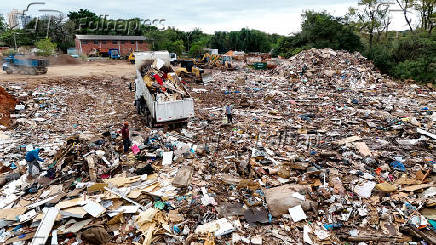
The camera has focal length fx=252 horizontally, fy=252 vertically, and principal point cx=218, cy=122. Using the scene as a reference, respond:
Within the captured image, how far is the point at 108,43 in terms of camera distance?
128ft

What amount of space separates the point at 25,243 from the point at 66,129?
593 cm

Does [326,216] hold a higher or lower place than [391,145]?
lower

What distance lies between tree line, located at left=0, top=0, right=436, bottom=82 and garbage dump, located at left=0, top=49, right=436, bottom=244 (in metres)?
10.6

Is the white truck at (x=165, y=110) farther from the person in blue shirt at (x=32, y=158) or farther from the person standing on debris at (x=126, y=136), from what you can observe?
the person in blue shirt at (x=32, y=158)

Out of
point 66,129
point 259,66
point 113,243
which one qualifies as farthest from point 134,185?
point 259,66

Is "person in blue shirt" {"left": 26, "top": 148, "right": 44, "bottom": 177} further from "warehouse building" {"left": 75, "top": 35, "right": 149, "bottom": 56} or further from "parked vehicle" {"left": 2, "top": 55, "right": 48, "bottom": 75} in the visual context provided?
"warehouse building" {"left": 75, "top": 35, "right": 149, "bottom": 56}

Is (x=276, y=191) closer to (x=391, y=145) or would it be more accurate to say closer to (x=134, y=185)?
(x=134, y=185)

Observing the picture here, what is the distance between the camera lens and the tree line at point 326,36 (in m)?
18.6

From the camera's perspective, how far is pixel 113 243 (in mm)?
3764

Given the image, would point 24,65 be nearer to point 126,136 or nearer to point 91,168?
point 126,136

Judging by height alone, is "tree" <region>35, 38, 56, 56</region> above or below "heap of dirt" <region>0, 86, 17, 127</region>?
above

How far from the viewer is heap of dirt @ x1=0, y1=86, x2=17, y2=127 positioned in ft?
29.7

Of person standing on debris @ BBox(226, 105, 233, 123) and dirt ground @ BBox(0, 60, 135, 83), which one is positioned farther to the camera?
dirt ground @ BBox(0, 60, 135, 83)

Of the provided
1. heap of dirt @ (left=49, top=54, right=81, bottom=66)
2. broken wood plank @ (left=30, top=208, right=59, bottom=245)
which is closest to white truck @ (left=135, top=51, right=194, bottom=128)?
broken wood plank @ (left=30, top=208, right=59, bottom=245)
